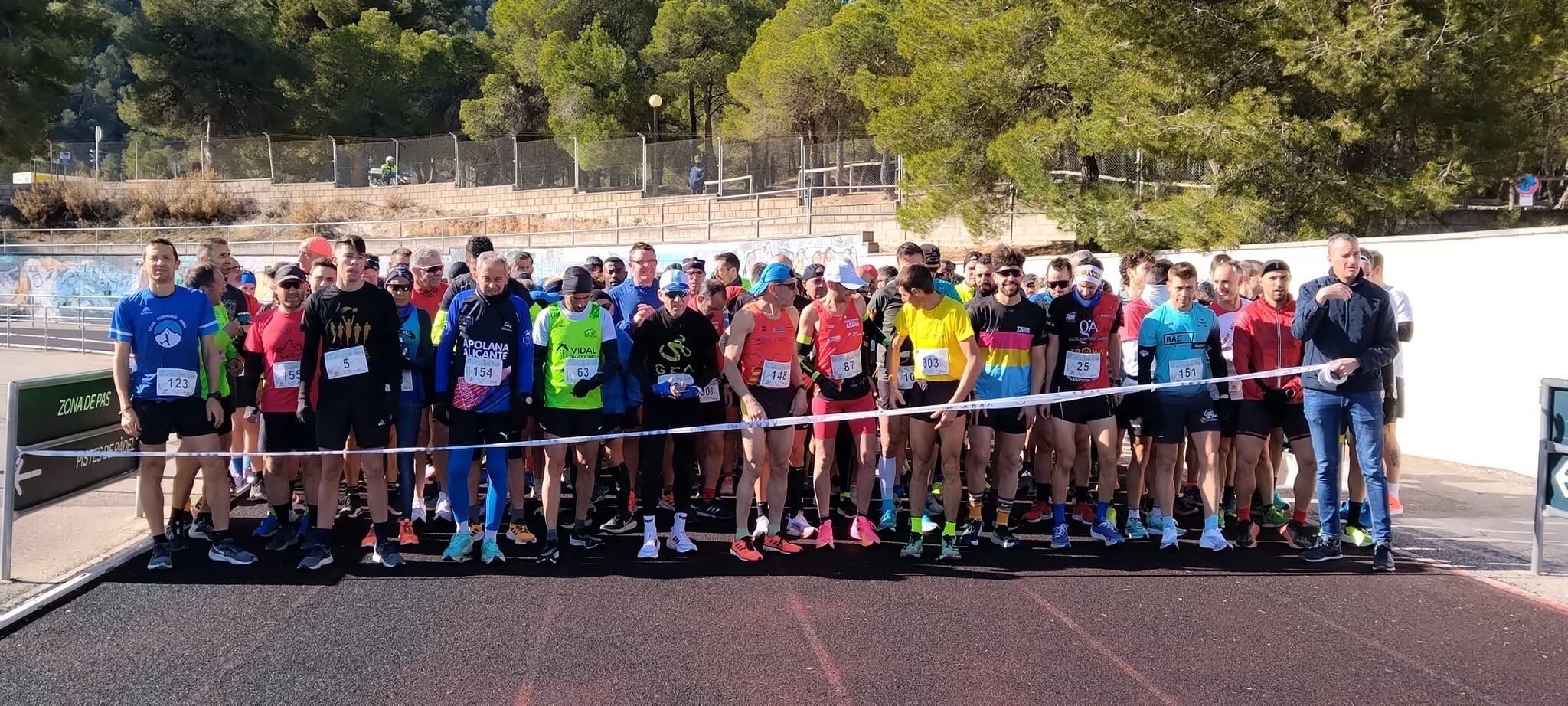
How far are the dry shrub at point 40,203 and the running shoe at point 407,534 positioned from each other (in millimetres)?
42097

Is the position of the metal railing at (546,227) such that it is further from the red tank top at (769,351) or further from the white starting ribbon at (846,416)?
the white starting ribbon at (846,416)

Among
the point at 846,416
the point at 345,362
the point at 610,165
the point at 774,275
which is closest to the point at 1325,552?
the point at 846,416

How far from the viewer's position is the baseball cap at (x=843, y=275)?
24.0 ft

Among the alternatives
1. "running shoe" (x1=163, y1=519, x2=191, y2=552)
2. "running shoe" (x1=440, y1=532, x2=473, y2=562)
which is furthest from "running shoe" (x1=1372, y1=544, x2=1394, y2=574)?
"running shoe" (x1=163, y1=519, x2=191, y2=552)

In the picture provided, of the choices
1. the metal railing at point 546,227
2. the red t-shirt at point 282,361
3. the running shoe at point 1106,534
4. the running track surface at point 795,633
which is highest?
the metal railing at point 546,227

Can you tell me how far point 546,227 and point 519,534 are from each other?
28.7 meters

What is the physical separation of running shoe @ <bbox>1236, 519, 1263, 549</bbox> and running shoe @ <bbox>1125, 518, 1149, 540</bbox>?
0.63 metres

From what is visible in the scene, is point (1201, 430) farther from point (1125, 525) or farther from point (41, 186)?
point (41, 186)

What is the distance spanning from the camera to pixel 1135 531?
787cm

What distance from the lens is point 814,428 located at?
742cm

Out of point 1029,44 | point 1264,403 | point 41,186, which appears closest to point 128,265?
point 41,186

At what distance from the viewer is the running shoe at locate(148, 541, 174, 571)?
677 cm

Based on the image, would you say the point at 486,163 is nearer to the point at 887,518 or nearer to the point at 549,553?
the point at 887,518

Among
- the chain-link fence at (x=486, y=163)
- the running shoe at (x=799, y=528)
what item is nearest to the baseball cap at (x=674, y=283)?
the running shoe at (x=799, y=528)
